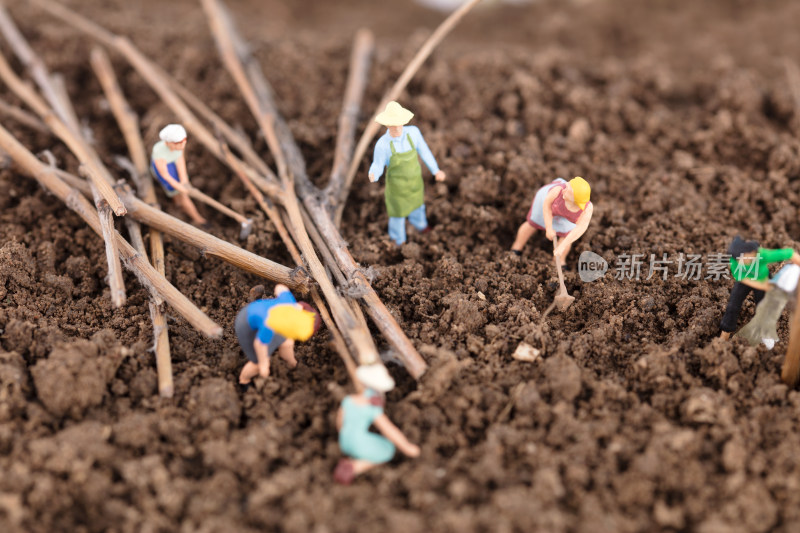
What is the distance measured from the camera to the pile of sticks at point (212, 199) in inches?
137

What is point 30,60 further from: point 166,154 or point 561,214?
point 561,214

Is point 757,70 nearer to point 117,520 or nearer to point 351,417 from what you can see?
point 351,417

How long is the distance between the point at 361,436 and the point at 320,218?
1580 millimetres

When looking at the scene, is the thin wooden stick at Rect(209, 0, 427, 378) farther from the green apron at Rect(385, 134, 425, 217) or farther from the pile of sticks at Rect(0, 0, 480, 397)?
the green apron at Rect(385, 134, 425, 217)

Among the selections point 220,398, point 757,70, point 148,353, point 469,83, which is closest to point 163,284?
point 148,353

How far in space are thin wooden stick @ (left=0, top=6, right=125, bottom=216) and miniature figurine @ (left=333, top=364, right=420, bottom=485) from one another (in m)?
1.84

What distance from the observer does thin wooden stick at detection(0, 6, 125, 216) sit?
3.95 m

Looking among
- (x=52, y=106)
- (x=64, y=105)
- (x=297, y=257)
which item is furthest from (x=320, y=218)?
(x=52, y=106)

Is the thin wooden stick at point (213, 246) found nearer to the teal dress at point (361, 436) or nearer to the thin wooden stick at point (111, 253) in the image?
the thin wooden stick at point (111, 253)

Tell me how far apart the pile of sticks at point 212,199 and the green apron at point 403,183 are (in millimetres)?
402

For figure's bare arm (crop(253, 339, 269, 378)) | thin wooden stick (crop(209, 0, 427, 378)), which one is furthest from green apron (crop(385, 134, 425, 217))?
figure's bare arm (crop(253, 339, 269, 378))

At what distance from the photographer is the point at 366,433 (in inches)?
116

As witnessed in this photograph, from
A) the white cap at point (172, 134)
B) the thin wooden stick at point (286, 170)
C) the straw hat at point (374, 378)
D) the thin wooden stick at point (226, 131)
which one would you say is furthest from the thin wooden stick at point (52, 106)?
the straw hat at point (374, 378)

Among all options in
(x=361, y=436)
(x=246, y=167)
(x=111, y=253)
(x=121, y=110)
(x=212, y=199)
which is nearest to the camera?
(x=361, y=436)
